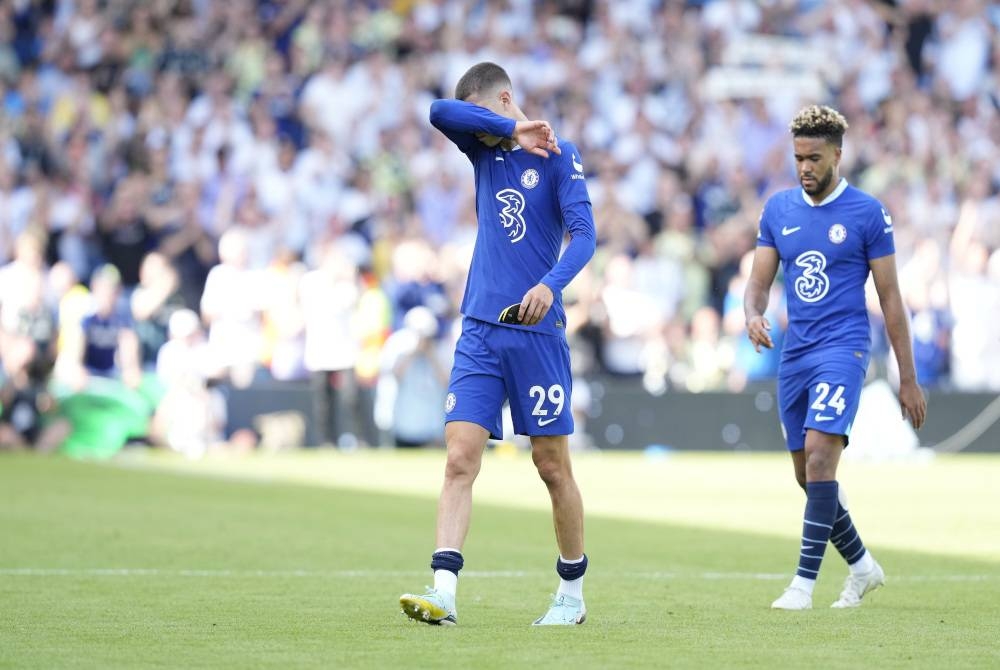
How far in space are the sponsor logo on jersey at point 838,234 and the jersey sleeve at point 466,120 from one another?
2086 millimetres

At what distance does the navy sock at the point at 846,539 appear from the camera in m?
9.15

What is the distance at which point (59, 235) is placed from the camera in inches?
911

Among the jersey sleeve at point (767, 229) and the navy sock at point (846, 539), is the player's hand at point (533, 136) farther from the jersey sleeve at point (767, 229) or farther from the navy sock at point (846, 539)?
the navy sock at point (846, 539)

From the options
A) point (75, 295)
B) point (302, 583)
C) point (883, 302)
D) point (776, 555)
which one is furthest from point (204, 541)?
point (75, 295)

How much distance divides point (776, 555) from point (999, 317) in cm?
1354

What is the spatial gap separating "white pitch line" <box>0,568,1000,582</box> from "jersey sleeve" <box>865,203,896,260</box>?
2.17m

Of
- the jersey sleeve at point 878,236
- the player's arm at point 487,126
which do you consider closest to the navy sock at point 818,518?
the jersey sleeve at point 878,236

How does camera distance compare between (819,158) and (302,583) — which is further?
(302,583)

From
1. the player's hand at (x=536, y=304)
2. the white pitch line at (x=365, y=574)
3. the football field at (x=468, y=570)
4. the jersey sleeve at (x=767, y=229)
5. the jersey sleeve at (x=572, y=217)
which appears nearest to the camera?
the football field at (x=468, y=570)

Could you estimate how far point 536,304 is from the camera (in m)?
7.52

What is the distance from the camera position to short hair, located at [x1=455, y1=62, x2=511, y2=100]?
798 cm

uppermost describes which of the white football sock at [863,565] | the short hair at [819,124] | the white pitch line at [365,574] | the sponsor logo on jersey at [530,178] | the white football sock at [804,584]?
the short hair at [819,124]

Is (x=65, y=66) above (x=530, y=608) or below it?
above

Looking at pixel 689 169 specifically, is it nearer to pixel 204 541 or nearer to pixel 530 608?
pixel 204 541
